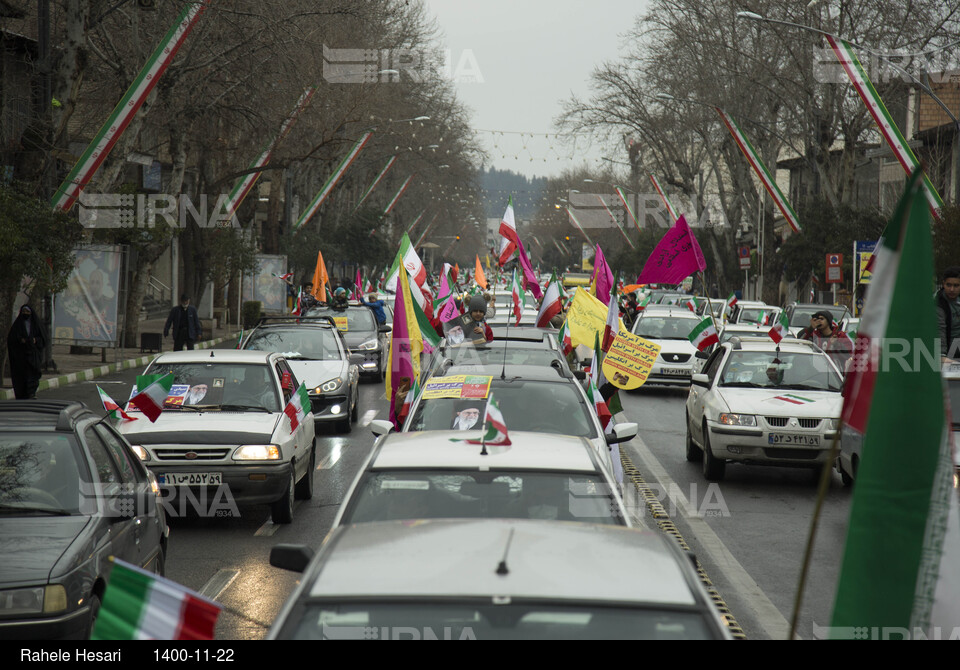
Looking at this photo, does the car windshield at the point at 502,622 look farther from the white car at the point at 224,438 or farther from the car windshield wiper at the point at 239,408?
the car windshield wiper at the point at 239,408

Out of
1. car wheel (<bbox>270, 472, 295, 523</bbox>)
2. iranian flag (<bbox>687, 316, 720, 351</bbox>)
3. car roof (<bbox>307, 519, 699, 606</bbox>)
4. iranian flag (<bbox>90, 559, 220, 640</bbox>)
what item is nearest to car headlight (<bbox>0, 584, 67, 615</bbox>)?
car roof (<bbox>307, 519, 699, 606</bbox>)

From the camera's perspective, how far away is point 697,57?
4841cm

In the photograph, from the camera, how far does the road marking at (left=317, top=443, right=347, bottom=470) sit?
14.0 meters

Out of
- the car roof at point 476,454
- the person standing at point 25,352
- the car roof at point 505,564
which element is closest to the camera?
the car roof at point 505,564

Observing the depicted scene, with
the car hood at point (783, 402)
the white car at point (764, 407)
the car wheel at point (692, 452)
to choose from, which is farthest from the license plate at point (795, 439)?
the car wheel at point (692, 452)

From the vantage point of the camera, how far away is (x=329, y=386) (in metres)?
16.6

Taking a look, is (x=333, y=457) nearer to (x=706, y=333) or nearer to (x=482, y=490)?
(x=706, y=333)

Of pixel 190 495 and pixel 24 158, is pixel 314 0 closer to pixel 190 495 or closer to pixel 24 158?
pixel 24 158

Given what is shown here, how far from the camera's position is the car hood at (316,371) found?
16.7 meters

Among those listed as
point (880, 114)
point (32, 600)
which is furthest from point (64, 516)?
point (880, 114)

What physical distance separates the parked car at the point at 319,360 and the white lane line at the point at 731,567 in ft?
16.6
